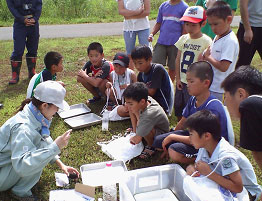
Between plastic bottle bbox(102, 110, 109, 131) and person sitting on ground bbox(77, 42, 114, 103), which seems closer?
plastic bottle bbox(102, 110, 109, 131)

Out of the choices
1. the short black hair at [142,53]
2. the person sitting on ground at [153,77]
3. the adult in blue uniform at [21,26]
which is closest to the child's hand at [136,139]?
the person sitting on ground at [153,77]

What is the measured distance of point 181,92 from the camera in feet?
11.9

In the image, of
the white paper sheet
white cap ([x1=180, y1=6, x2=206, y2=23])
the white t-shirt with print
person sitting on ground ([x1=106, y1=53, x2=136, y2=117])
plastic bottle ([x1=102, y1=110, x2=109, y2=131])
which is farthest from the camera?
person sitting on ground ([x1=106, y1=53, x2=136, y2=117])

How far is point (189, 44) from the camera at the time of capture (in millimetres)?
3393

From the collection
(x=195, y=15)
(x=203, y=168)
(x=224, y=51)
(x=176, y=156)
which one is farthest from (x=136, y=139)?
(x=195, y=15)

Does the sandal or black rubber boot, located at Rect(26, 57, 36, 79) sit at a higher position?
black rubber boot, located at Rect(26, 57, 36, 79)

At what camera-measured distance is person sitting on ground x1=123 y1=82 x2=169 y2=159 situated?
288 cm

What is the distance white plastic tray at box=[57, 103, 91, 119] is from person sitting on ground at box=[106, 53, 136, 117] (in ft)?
1.30

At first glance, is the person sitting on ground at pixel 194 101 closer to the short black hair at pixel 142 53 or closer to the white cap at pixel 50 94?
the short black hair at pixel 142 53

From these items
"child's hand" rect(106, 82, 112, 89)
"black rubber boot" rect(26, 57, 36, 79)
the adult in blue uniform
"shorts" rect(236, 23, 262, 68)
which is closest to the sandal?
"child's hand" rect(106, 82, 112, 89)

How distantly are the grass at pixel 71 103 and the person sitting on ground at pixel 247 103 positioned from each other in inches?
39.0

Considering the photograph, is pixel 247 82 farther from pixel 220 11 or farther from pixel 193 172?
pixel 220 11

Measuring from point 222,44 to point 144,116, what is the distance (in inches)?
43.4

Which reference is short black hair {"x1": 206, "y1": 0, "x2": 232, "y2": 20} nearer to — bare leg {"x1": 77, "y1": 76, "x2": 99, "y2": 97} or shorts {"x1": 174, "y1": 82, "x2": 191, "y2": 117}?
shorts {"x1": 174, "y1": 82, "x2": 191, "y2": 117}
